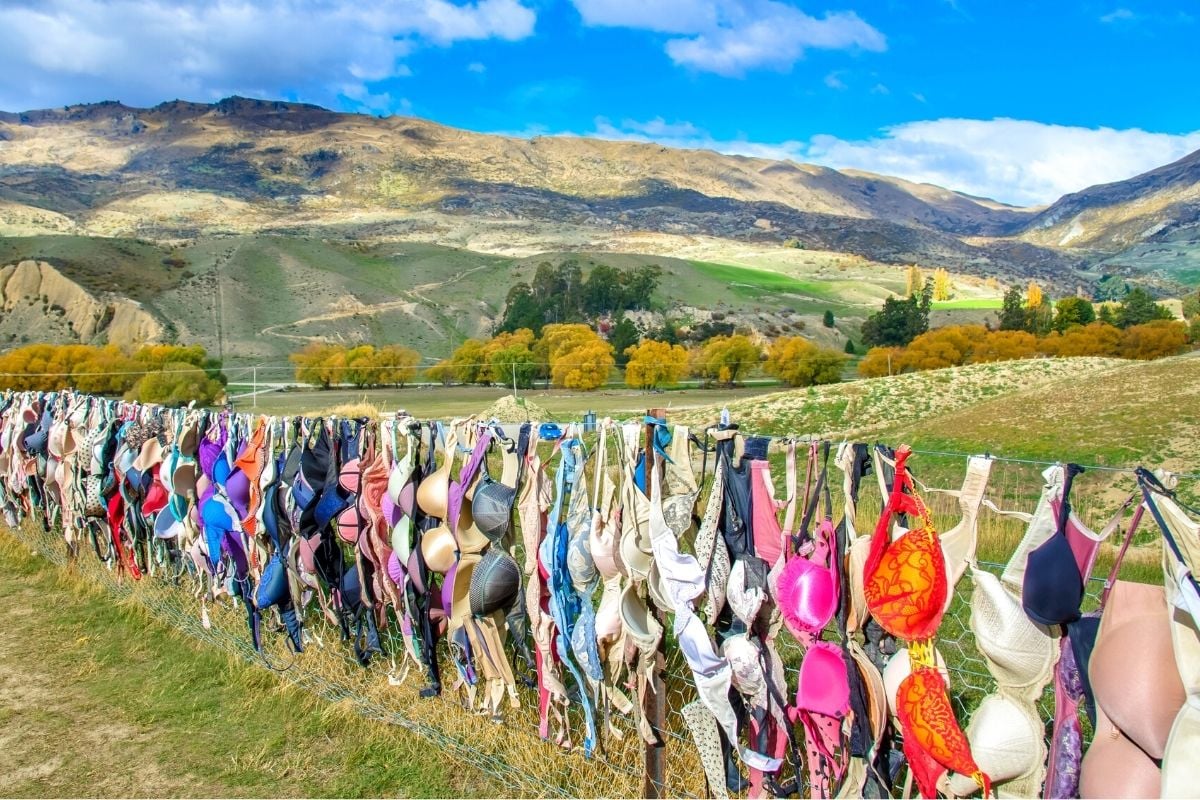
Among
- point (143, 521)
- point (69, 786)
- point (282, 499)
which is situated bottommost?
point (69, 786)

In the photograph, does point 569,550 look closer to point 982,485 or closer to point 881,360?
point 982,485

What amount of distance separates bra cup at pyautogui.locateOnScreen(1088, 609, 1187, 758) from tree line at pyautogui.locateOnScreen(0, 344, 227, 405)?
28.1 metres

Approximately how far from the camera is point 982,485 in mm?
2754

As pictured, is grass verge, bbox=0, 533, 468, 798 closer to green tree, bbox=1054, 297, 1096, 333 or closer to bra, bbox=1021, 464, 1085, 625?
bra, bbox=1021, 464, 1085, 625

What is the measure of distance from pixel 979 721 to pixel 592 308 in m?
94.1

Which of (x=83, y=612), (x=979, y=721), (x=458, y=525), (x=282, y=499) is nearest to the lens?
(x=979, y=721)

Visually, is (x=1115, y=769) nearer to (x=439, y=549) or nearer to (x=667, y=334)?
(x=439, y=549)

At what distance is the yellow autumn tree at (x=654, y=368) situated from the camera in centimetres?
4616

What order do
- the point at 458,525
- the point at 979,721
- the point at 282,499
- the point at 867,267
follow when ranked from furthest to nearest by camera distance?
the point at 867,267 → the point at 282,499 → the point at 458,525 → the point at 979,721

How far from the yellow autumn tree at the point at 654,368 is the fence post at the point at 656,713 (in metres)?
41.9

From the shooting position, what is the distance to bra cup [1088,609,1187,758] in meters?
2.26

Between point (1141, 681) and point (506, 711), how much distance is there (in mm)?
3172

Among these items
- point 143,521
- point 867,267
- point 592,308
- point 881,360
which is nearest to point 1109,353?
point 881,360

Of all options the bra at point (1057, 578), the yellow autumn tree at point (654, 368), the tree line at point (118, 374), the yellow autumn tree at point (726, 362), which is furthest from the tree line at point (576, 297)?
the bra at point (1057, 578)
